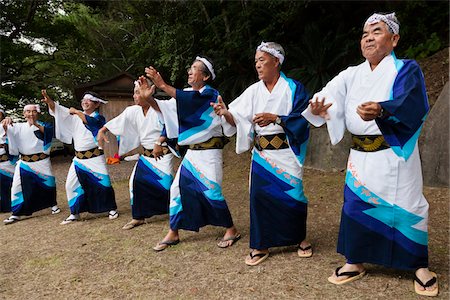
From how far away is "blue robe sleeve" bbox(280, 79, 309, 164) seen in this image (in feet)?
11.2

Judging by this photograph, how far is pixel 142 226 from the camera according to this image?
5340mm

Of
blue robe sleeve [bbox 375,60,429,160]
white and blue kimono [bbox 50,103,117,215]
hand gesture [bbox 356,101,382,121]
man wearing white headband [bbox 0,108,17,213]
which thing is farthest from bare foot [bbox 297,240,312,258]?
man wearing white headband [bbox 0,108,17,213]

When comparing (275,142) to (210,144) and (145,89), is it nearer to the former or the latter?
(210,144)

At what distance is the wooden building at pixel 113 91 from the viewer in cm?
1324

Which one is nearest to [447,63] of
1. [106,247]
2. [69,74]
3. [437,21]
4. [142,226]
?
[437,21]

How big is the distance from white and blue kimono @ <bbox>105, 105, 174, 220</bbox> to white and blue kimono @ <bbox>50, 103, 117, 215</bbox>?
0.73 m

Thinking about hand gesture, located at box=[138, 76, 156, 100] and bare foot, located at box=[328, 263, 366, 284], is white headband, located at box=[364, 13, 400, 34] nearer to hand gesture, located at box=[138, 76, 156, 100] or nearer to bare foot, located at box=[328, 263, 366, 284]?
bare foot, located at box=[328, 263, 366, 284]


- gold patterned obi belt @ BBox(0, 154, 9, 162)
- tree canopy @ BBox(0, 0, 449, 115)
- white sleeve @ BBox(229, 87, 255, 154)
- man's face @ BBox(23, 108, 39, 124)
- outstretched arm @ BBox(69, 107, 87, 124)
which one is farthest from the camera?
tree canopy @ BBox(0, 0, 449, 115)

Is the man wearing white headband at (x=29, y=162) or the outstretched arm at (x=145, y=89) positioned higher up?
the outstretched arm at (x=145, y=89)

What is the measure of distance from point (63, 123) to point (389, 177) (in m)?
5.20

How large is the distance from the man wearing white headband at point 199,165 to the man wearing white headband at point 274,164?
0.51 metres

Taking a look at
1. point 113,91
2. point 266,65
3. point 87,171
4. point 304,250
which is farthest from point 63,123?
point 113,91

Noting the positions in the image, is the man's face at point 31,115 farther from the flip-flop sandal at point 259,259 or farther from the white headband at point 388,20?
the white headband at point 388,20

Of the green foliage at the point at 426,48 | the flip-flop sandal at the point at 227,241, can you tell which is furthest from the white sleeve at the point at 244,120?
the green foliage at the point at 426,48
